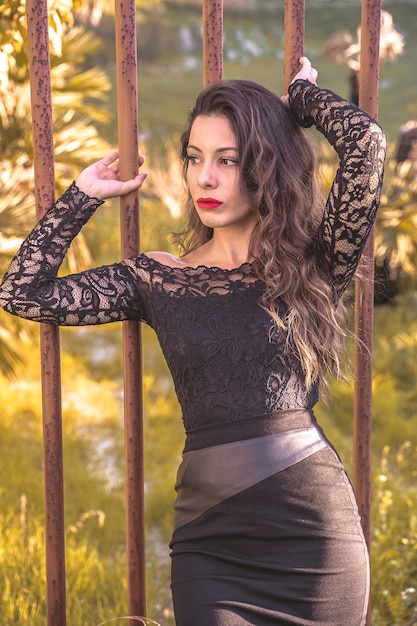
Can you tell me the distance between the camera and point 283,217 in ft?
6.72

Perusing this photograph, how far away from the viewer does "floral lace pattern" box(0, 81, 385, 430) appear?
6.26 feet

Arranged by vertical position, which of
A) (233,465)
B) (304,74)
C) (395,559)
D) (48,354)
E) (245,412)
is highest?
(304,74)

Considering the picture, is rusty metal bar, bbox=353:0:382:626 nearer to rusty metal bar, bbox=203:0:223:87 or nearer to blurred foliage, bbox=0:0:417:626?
A: rusty metal bar, bbox=203:0:223:87

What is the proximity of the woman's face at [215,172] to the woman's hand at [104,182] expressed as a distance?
0.46ft

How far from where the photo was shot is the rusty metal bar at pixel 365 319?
6.68 ft

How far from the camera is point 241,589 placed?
1.83 meters

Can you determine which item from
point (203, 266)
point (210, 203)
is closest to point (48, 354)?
point (203, 266)

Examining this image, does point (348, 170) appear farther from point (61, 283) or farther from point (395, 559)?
point (395, 559)

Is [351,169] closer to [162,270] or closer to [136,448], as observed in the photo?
[162,270]

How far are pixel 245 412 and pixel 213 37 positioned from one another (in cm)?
90

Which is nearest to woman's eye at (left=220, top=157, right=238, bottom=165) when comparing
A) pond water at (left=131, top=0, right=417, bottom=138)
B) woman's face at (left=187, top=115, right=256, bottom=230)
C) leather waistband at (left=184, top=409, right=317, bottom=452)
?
woman's face at (left=187, top=115, right=256, bottom=230)

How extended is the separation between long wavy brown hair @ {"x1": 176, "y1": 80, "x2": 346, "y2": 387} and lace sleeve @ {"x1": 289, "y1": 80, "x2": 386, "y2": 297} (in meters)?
0.07

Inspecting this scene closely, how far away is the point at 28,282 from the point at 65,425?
3.26 meters

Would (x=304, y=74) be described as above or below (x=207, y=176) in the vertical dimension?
above
